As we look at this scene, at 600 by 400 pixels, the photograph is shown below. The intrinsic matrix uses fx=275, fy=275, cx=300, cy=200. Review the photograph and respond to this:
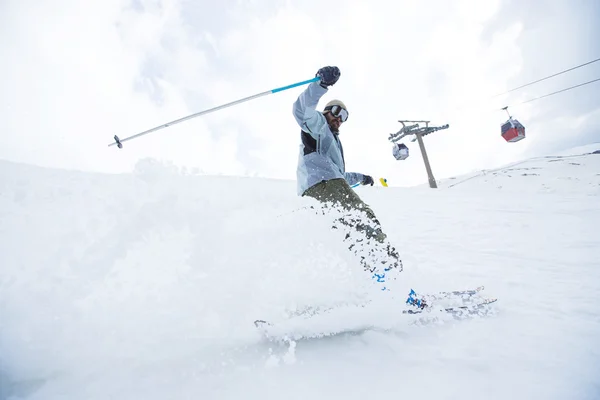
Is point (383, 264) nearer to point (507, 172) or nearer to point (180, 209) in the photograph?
point (180, 209)

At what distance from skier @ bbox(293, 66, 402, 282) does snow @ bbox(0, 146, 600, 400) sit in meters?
0.16

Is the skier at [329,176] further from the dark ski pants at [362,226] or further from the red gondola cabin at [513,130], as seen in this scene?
the red gondola cabin at [513,130]

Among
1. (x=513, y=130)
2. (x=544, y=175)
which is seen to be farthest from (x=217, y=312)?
(x=544, y=175)

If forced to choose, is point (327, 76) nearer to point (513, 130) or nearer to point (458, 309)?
point (458, 309)

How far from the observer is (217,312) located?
5.33 ft

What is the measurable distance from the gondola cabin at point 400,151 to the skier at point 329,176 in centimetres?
1500

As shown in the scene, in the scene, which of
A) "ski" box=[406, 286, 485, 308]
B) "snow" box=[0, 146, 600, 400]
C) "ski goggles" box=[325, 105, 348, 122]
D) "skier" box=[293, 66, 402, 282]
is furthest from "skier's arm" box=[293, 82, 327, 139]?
"ski" box=[406, 286, 485, 308]

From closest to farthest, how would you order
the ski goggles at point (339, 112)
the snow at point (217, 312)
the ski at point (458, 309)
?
1. the snow at point (217, 312)
2. the ski at point (458, 309)
3. the ski goggles at point (339, 112)

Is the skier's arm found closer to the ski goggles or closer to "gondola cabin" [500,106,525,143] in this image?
the ski goggles

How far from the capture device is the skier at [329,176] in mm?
2264

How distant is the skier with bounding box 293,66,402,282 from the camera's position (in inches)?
89.1

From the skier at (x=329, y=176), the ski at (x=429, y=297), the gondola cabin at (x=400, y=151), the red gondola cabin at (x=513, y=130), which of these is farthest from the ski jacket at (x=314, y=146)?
the red gondola cabin at (x=513, y=130)

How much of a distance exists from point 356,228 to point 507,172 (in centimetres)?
2957

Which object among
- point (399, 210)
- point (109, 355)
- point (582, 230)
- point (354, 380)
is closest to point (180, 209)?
point (109, 355)
